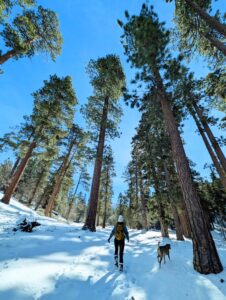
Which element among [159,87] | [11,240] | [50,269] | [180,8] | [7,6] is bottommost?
[50,269]

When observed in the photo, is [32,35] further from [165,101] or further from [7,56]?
[165,101]

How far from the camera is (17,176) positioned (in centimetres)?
1463

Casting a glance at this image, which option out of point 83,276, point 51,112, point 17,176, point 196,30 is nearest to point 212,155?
point 196,30

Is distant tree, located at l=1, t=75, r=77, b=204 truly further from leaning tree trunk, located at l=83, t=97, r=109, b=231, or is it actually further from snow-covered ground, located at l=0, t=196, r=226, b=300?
snow-covered ground, located at l=0, t=196, r=226, b=300

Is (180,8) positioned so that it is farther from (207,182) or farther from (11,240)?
(207,182)

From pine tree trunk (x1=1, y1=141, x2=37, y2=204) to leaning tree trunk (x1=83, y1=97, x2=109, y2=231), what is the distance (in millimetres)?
6750

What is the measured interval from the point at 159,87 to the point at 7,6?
1008 cm

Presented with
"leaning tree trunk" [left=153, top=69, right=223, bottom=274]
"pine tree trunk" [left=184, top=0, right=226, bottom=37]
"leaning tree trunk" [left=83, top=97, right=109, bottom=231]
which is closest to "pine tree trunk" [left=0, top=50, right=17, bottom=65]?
"leaning tree trunk" [left=83, top=97, right=109, bottom=231]

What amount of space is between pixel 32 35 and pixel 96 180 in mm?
11038

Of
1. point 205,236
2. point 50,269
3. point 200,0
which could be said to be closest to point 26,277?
point 50,269

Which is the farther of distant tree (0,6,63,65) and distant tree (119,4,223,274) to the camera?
distant tree (0,6,63,65)

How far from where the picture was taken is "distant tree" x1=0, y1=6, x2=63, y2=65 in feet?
33.9

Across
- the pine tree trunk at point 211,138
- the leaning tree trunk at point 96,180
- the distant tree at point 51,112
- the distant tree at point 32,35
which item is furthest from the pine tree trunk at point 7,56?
the pine tree trunk at point 211,138

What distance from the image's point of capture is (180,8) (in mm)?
10445
